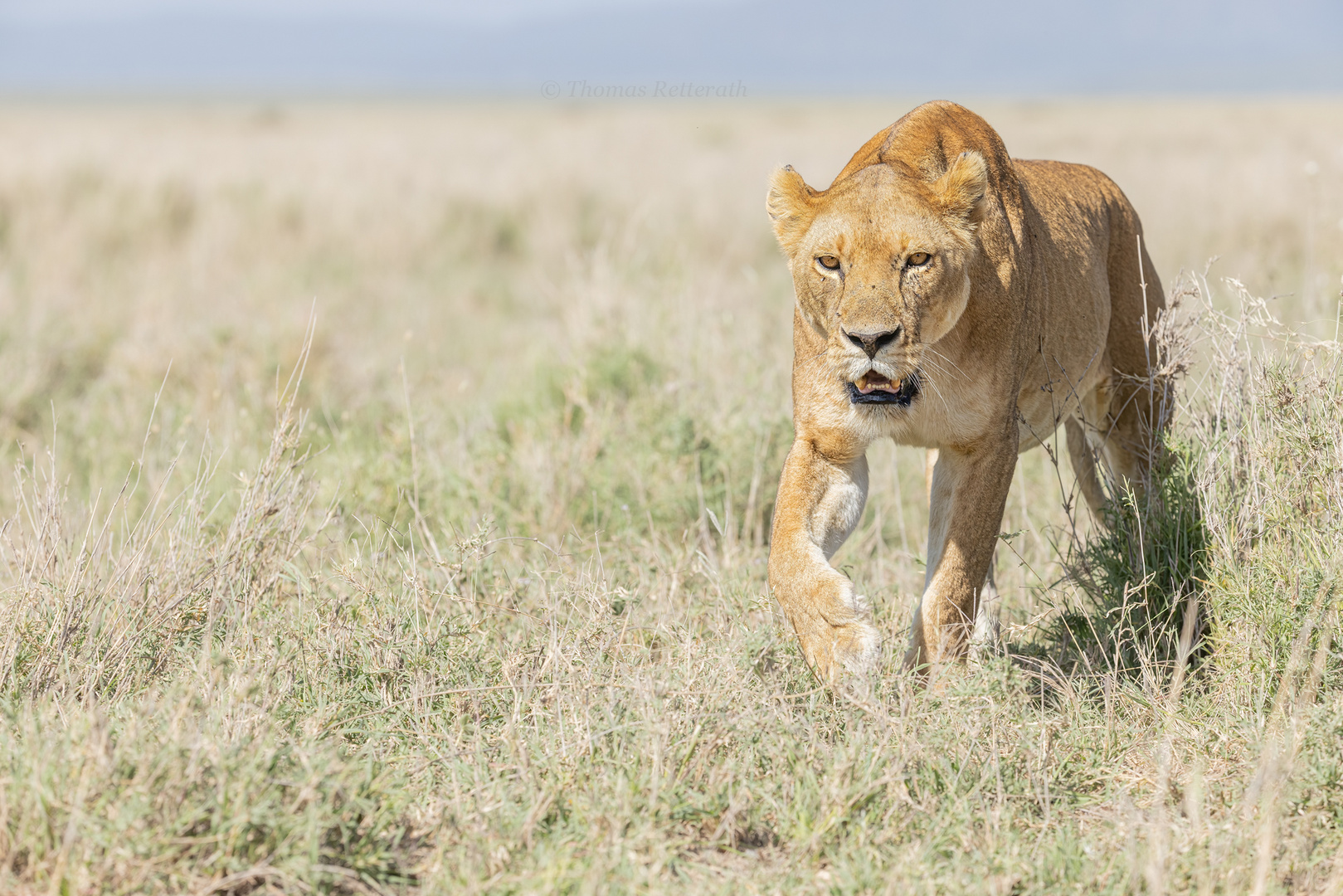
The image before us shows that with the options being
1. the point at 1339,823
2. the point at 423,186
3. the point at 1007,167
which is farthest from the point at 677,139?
the point at 1339,823

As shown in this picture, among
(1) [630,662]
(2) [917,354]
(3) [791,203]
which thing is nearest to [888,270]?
(2) [917,354]

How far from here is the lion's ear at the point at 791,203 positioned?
369 cm

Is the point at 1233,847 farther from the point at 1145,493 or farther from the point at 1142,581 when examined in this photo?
the point at 1145,493

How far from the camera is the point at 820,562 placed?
3.52 m

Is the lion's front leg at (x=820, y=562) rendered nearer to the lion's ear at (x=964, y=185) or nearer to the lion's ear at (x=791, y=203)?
the lion's ear at (x=791, y=203)

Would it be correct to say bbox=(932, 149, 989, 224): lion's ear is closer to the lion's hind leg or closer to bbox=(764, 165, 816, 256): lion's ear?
bbox=(764, 165, 816, 256): lion's ear

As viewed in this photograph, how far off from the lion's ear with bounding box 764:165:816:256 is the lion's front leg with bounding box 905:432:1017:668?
81 centimetres

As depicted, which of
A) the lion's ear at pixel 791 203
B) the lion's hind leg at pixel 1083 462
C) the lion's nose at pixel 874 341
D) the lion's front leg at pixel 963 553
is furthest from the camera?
the lion's hind leg at pixel 1083 462

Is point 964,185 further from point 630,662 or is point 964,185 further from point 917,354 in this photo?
point 630,662

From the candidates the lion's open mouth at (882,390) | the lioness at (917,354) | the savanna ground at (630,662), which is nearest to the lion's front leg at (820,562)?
the lioness at (917,354)

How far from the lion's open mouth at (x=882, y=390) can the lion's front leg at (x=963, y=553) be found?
0.33 m

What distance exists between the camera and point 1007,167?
4023 mm

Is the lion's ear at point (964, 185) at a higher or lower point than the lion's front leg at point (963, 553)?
higher

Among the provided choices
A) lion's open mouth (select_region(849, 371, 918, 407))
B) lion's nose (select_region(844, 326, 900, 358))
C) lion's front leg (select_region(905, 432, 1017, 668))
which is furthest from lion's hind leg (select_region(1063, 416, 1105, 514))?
lion's nose (select_region(844, 326, 900, 358))
